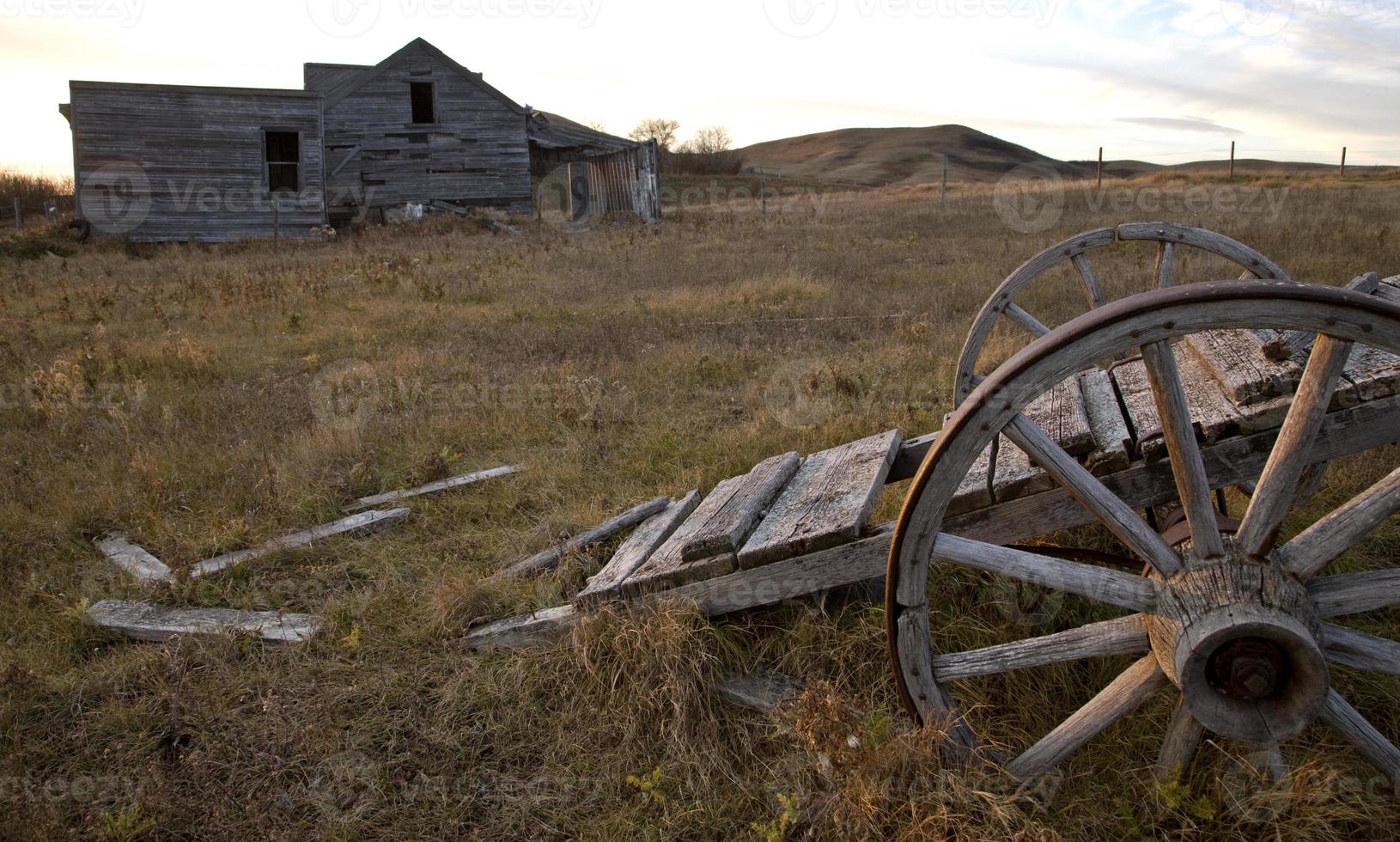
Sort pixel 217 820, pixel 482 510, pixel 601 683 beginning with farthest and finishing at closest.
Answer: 1. pixel 482 510
2. pixel 601 683
3. pixel 217 820

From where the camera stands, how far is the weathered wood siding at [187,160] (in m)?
18.5

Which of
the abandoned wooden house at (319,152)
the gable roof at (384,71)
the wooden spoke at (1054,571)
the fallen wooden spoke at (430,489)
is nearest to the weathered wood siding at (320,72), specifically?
the abandoned wooden house at (319,152)

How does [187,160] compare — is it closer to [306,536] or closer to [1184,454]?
[306,536]

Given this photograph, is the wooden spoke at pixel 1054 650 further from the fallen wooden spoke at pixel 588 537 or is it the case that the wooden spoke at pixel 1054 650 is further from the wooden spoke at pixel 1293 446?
the fallen wooden spoke at pixel 588 537

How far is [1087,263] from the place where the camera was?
11.0ft

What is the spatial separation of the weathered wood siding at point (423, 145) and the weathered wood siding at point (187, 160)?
1000 millimetres

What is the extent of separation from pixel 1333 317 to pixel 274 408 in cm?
609

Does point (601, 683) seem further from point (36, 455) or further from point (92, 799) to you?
point (36, 455)

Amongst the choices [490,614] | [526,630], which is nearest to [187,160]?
[490,614]

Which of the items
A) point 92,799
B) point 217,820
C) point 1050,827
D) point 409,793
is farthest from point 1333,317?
point 92,799

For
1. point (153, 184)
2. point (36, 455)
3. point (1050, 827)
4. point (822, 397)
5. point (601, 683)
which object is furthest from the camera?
point (153, 184)

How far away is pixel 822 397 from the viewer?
226 inches

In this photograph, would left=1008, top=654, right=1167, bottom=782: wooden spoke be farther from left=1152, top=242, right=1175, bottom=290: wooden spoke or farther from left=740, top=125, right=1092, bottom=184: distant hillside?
left=740, top=125, right=1092, bottom=184: distant hillside

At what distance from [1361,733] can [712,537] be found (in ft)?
5.95
